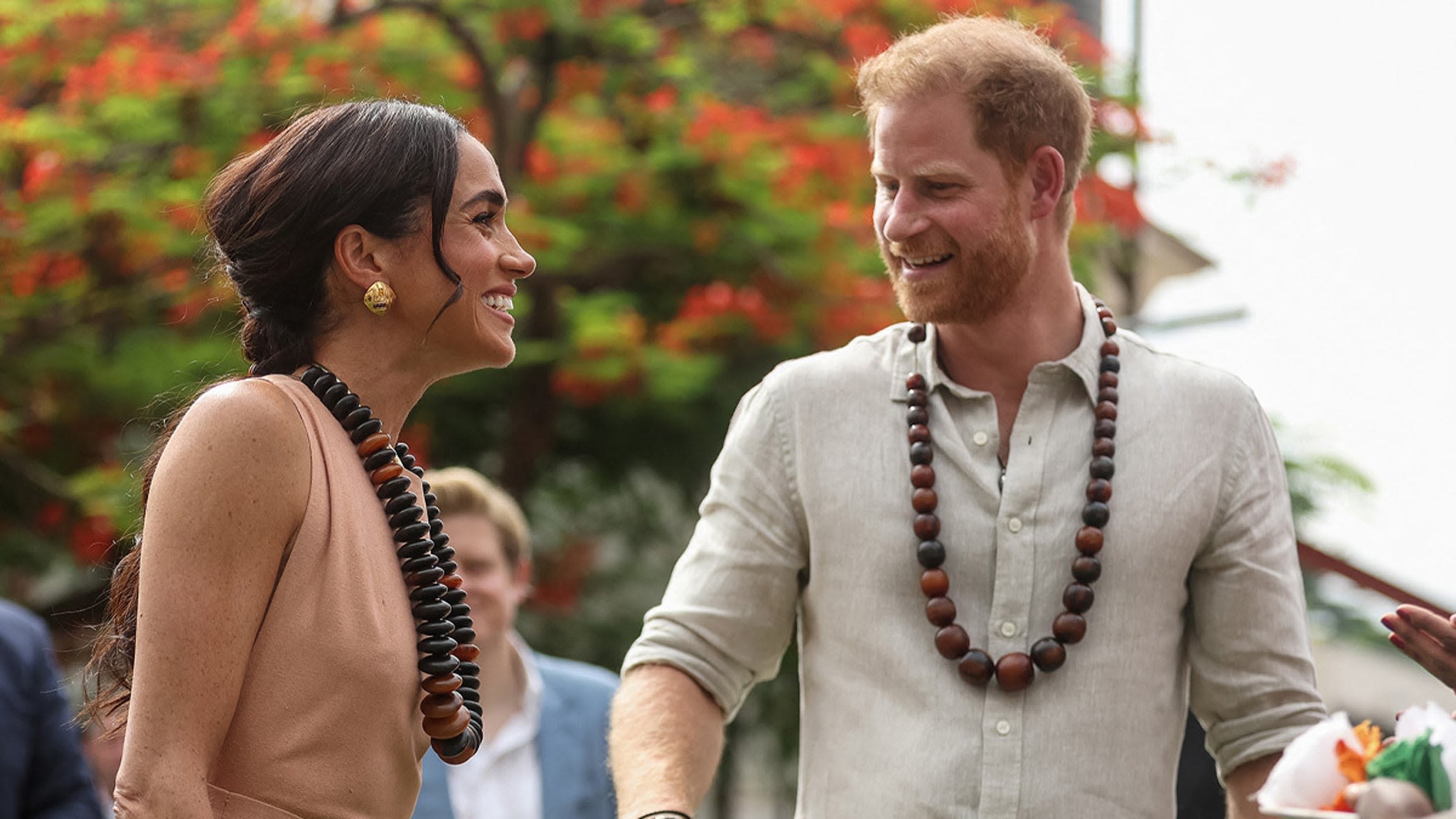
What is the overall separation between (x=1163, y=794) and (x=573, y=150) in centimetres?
570

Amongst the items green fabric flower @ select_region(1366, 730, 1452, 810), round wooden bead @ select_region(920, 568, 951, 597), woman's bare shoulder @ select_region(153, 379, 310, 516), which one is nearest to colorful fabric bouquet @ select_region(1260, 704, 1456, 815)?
green fabric flower @ select_region(1366, 730, 1452, 810)

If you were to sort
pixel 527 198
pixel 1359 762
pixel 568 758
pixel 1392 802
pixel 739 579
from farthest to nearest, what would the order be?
pixel 527 198
pixel 568 758
pixel 739 579
pixel 1359 762
pixel 1392 802

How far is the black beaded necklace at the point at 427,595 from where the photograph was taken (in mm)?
2424

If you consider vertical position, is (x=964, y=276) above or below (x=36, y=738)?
above

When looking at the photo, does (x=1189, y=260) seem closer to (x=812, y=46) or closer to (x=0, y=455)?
(x=812, y=46)

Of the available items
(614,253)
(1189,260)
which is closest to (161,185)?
(614,253)

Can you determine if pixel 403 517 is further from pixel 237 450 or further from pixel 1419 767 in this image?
pixel 1419 767

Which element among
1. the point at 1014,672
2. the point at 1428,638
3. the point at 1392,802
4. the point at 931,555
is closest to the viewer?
the point at 1392,802

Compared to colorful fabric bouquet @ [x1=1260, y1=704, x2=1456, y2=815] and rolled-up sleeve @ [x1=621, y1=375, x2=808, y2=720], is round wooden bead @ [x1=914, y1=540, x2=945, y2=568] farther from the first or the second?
colorful fabric bouquet @ [x1=1260, y1=704, x2=1456, y2=815]

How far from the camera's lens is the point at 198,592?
2.23 meters

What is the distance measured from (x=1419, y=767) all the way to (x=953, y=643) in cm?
110

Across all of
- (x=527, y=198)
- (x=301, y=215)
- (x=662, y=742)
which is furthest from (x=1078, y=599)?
(x=527, y=198)

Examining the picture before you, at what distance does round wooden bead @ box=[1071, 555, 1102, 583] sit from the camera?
302 cm

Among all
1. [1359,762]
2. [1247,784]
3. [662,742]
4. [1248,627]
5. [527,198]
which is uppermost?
[1359,762]
